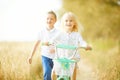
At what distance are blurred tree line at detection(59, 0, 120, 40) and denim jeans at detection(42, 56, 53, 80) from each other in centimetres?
50

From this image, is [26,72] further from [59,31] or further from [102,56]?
[102,56]

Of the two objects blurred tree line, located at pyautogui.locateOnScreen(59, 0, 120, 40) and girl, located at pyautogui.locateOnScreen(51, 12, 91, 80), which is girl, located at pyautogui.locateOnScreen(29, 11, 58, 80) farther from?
blurred tree line, located at pyautogui.locateOnScreen(59, 0, 120, 40)

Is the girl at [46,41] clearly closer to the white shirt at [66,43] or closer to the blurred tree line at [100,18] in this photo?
the white shirt at [66,43]

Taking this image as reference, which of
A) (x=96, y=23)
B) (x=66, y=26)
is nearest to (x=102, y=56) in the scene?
(x=96, y=23)

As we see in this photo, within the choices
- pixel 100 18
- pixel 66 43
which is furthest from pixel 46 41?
pixel 100 18

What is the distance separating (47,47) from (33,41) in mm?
148

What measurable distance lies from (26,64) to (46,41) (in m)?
0.25

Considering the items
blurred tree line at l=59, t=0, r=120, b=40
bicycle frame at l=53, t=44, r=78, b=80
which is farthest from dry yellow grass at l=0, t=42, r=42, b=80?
blurred tree line at l=59, t=0, r=120, b=40

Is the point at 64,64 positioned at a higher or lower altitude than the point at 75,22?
lower

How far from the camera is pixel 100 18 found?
2789 millimetres

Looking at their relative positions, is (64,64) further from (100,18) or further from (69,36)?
(100,18)

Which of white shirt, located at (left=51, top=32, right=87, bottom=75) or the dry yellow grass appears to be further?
the dry yellow grass

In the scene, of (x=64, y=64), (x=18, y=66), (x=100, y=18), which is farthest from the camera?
(x=100, y=18)

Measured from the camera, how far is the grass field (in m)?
2.47
